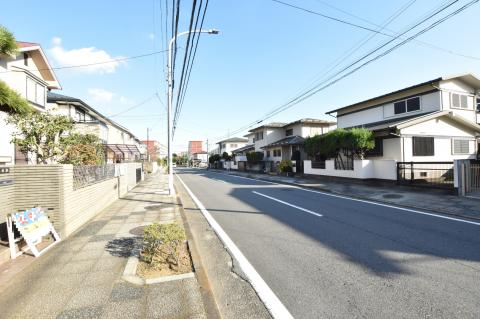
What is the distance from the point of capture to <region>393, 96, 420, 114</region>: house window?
20.2 meters

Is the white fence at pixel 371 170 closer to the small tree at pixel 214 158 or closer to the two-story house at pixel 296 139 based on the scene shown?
the two-story house at pixel 296 139

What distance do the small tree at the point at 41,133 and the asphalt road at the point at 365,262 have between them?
20.8 feet

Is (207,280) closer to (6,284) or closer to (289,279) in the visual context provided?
(289,279)

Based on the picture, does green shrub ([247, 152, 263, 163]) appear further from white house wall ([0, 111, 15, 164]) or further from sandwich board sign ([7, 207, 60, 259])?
sandwich board sign ([7, 207, 60, 259])

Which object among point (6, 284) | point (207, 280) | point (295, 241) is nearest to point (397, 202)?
point (295, 241)

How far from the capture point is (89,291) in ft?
12.2

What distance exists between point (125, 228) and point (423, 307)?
6.60 metres

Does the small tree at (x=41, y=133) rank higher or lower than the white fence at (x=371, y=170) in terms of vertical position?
higher

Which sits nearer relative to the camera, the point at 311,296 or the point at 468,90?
the point at 311,296

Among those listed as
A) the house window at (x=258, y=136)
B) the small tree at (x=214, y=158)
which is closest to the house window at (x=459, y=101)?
the house window at (x=258, y=136)

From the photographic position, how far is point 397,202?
36.4ft

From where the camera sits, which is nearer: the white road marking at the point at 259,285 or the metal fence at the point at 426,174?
the white road marking at the point at 259,285

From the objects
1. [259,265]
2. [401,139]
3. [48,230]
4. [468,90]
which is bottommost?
[259,265]

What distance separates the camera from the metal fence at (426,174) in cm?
1306
